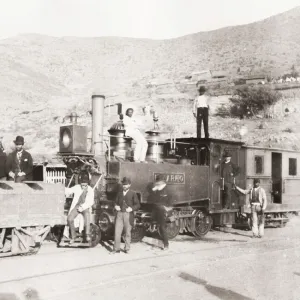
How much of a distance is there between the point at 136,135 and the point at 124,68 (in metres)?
57.3

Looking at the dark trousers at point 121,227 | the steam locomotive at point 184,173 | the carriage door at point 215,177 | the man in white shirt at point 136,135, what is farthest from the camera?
the carriage door at point 215,177

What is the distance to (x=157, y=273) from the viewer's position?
26.6ft

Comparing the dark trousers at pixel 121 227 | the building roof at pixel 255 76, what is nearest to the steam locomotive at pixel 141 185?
the dark trousers at pixel 121 227

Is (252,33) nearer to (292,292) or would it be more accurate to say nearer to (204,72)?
(204,72)

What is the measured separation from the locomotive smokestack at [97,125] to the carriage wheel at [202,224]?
3283 mm

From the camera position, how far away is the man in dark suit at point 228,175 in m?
13.7

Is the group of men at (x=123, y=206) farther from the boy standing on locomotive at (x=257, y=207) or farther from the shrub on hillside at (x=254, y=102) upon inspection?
the shrub on hillside at (x=254, y=102)

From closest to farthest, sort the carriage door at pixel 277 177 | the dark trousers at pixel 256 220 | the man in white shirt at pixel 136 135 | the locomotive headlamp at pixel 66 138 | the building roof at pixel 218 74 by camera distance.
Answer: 1. the locomotive headlamp at pixel 66 138
2. the man in white shirt at pixel 136 135
3. the dark trousers at pixel 256 220
4. the carriage door at pixel 277 177
5. the building roof at pixel 218 74

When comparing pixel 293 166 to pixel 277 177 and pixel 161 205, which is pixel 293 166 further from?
pixel 161 205

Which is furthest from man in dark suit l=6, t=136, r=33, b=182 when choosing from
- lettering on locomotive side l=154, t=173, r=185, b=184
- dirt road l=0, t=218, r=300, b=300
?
lettering on locomotive side l=154, t=173, r=185, b=184

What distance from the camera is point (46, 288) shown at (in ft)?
22.6

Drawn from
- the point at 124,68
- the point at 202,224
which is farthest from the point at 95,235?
the point at 124,68

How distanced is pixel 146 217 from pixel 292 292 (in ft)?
16.4

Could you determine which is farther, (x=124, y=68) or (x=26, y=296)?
(x=124, y=68)
